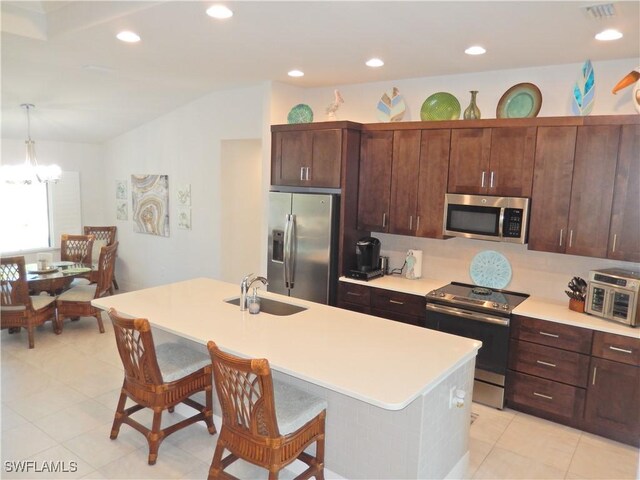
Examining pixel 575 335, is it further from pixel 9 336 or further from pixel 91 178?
pixel 91 178

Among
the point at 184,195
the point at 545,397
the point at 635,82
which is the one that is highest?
the point at 635,82

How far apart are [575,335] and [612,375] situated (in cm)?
35

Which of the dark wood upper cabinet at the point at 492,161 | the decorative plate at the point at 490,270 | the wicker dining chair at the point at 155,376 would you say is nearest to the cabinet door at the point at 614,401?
the decorative plate at the point at 490,270

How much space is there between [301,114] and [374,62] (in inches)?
44.9

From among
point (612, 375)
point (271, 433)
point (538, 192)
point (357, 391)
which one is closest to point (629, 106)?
point (538, 192)

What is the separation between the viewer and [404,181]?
440cm

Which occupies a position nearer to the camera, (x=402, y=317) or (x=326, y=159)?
(x=402, y=317)

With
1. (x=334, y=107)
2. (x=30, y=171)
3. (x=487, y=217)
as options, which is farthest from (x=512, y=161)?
(x=30, y=171)

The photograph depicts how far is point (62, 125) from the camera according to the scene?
6297mm

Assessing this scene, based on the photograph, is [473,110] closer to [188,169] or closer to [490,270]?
[490,270]

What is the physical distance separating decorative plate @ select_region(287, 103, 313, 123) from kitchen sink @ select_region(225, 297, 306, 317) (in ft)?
7.14

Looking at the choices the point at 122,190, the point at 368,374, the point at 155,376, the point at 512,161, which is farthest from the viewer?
the point at 122,190

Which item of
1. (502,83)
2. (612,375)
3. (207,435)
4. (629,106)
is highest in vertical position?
(502,83)

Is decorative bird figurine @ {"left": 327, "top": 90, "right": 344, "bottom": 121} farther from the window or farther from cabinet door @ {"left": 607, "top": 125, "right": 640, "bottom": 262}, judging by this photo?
the window
